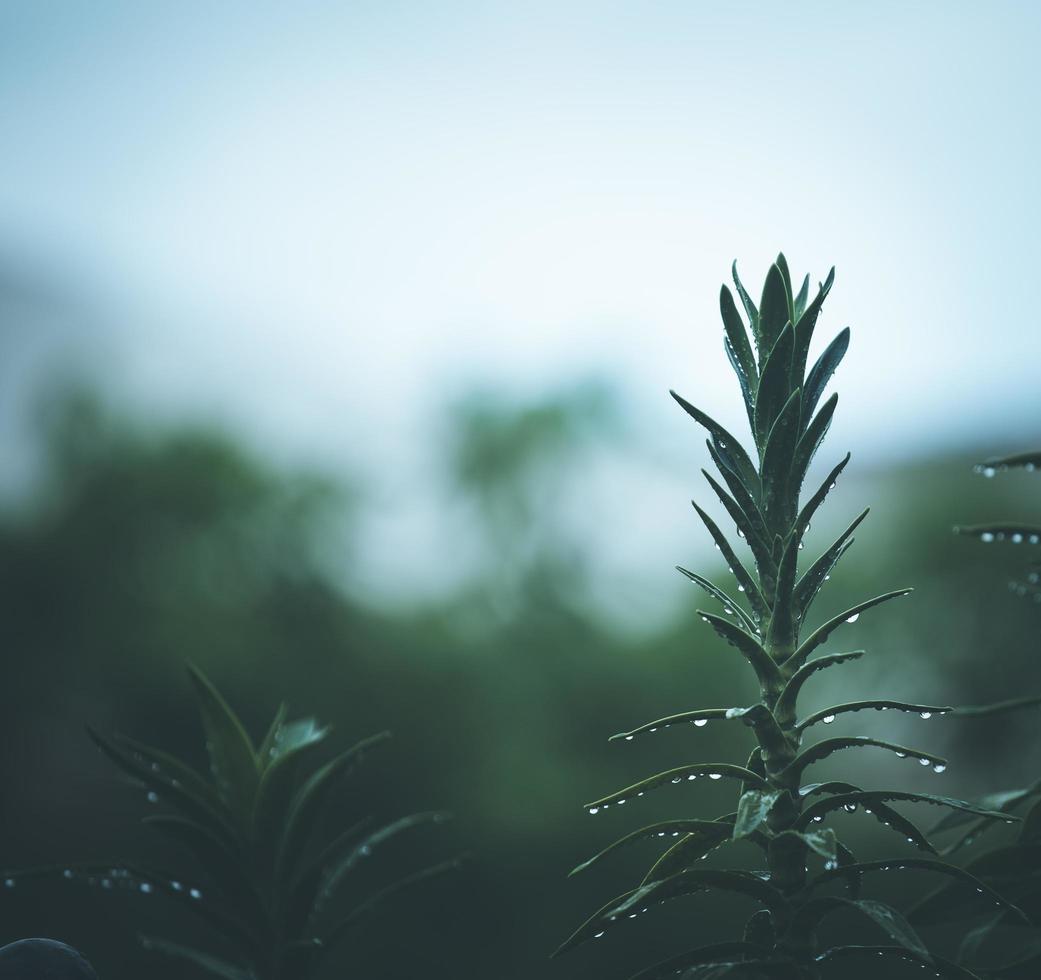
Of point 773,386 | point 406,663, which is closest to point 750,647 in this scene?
point 773,386

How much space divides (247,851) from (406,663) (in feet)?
13.4

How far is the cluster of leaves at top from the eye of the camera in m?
0.74

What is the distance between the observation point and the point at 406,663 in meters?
5.00

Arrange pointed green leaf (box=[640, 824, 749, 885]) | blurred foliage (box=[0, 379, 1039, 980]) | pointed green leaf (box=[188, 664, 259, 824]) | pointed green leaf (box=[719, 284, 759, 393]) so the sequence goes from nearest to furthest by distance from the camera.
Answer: pointed green leaf (box=[640, 824, 749, 885]), pointed green leaf (box=[719, 284, 759, 393]), pointed green leaf (box=[188, 664, 259, 824]), blurred foliage (box=[0, 379, 1039, 980])

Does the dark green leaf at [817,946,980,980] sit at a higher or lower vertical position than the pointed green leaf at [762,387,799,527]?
lower

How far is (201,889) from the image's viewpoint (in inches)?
37.9

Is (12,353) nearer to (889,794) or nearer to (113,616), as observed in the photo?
(113,616)

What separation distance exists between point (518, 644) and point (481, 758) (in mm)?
823

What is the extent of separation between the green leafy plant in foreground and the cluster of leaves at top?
0.32 meters

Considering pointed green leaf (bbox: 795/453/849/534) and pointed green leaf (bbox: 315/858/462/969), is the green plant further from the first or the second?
pointed green leaf (bbox: 315/858/462/969)

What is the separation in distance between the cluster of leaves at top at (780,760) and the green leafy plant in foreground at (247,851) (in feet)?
1.04

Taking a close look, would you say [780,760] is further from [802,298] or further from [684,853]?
[802,298]

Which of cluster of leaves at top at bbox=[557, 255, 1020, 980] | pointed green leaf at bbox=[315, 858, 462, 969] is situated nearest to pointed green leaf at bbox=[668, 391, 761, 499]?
cluster of leaves at top at bbox=[557, 255, 1020, 980]

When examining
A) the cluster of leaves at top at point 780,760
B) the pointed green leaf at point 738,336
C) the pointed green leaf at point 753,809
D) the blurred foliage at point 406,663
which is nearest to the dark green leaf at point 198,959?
the cluster of leaves at top at point 780,760
